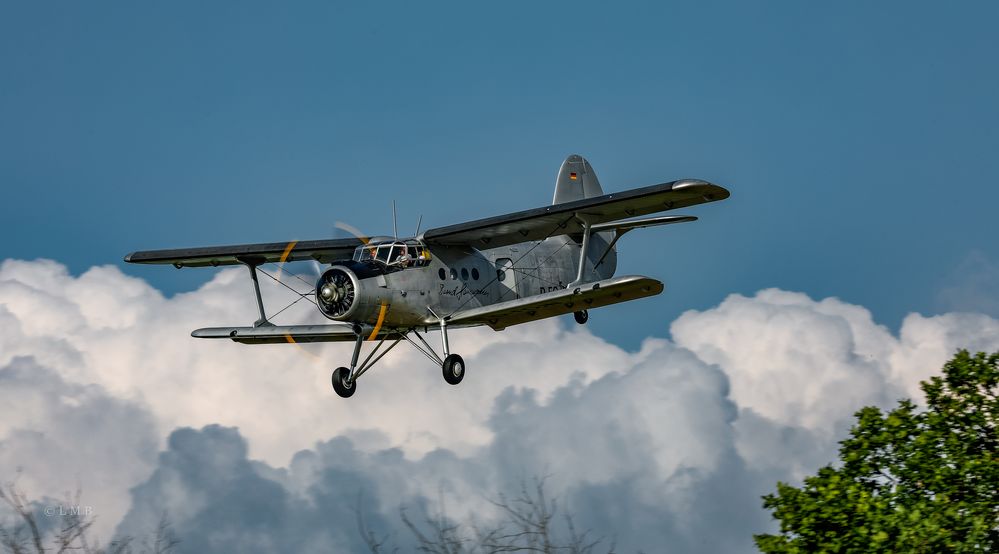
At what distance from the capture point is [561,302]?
27.2 meters

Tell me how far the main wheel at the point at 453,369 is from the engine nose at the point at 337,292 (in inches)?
104

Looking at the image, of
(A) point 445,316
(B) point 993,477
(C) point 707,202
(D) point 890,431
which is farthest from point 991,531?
(A) point 445,316

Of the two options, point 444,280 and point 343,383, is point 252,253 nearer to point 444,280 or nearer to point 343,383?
point 343,383

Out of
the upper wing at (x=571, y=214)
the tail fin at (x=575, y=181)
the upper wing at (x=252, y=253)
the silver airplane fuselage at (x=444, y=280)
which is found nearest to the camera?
the upper wing at (x=571, y=214)

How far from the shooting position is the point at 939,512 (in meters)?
18.5

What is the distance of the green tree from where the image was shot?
701 inches

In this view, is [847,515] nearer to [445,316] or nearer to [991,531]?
[991,531]

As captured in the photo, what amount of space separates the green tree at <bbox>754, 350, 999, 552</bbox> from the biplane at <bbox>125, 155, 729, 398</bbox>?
6.01 m

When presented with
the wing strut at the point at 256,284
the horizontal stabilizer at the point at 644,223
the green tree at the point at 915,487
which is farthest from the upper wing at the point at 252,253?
the green tree at the point at 915,487

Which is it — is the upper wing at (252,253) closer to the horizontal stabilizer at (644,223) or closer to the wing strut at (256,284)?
the wing strut at (256,284)

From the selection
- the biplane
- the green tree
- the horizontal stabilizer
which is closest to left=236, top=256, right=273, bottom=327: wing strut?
the biplane

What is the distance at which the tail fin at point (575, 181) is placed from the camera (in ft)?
115

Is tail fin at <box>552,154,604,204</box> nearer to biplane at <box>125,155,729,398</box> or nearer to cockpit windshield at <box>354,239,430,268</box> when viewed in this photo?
biplane at <box>125,155,729,398</box>

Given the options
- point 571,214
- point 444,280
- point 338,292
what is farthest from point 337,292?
point 571,214
